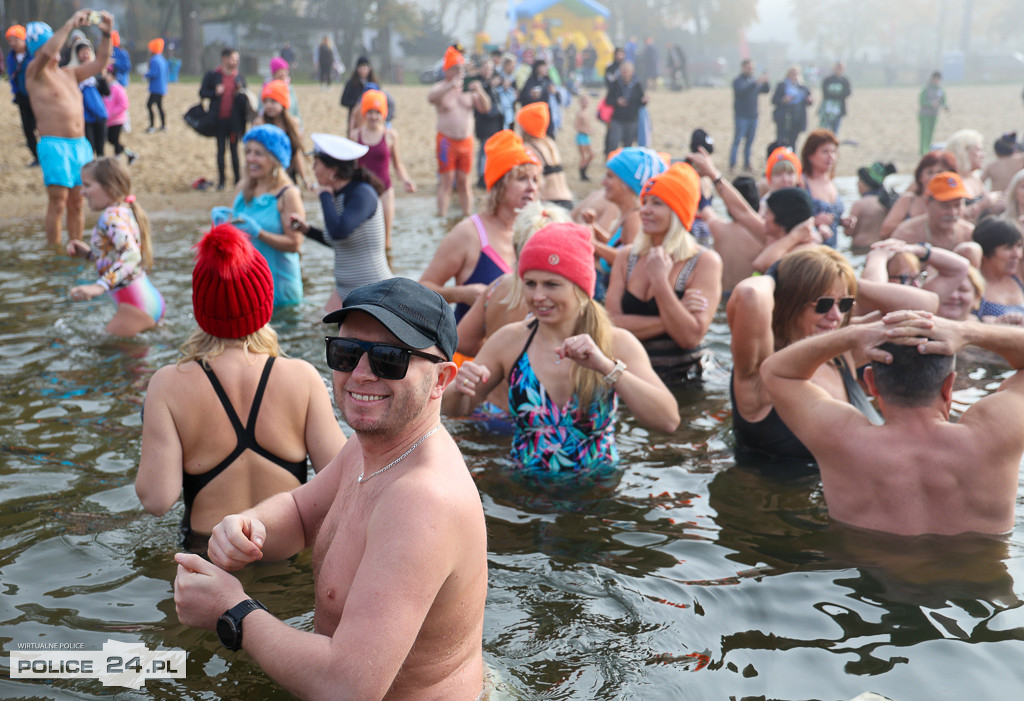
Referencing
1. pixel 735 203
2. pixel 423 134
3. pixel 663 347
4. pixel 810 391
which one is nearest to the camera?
pixel 810 391

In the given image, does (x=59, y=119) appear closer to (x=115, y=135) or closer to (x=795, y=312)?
(x=115, y=135)

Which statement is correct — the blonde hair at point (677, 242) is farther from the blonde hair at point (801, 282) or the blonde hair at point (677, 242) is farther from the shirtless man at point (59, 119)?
the shirtless man at point (59, 119)

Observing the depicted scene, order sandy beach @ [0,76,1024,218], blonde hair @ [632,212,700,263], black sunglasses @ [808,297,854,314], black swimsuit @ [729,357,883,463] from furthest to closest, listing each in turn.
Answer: sandy beach @ [0,76,1024,218] < blonde hair @ [632,212,700,263] < black swimsuit @ [729,357,883,463] < black sunglasses @ [808,297,854,314]

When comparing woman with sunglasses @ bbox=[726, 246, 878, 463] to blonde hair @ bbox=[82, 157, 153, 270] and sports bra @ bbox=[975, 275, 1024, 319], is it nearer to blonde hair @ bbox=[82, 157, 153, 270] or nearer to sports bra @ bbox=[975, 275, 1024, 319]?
sports bra @ bbox=[975, 275, 1024, 319]

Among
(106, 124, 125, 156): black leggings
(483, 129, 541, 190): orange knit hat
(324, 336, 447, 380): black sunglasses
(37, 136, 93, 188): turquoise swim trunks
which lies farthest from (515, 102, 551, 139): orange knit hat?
(106, 124, 125, 156): black leggings

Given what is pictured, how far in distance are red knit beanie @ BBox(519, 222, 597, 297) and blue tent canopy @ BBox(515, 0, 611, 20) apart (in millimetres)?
57760

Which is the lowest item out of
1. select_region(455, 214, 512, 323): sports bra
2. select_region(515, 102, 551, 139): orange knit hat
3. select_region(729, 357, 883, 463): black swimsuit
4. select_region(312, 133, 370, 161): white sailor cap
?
select_region(729, 357, 883, 463): black swimsuit

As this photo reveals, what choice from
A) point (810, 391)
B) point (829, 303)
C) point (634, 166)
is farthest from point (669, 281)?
point (810, 391)

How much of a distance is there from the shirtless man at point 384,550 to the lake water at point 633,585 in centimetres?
76

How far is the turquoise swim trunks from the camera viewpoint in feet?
35.6

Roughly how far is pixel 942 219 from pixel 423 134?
58.1ft

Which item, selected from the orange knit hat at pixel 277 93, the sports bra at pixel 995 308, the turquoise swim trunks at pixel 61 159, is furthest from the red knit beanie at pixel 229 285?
the turquoise swim trunks at pixel 61 159

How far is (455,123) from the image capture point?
14.4 meters

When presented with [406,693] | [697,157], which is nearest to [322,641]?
[406,693]
